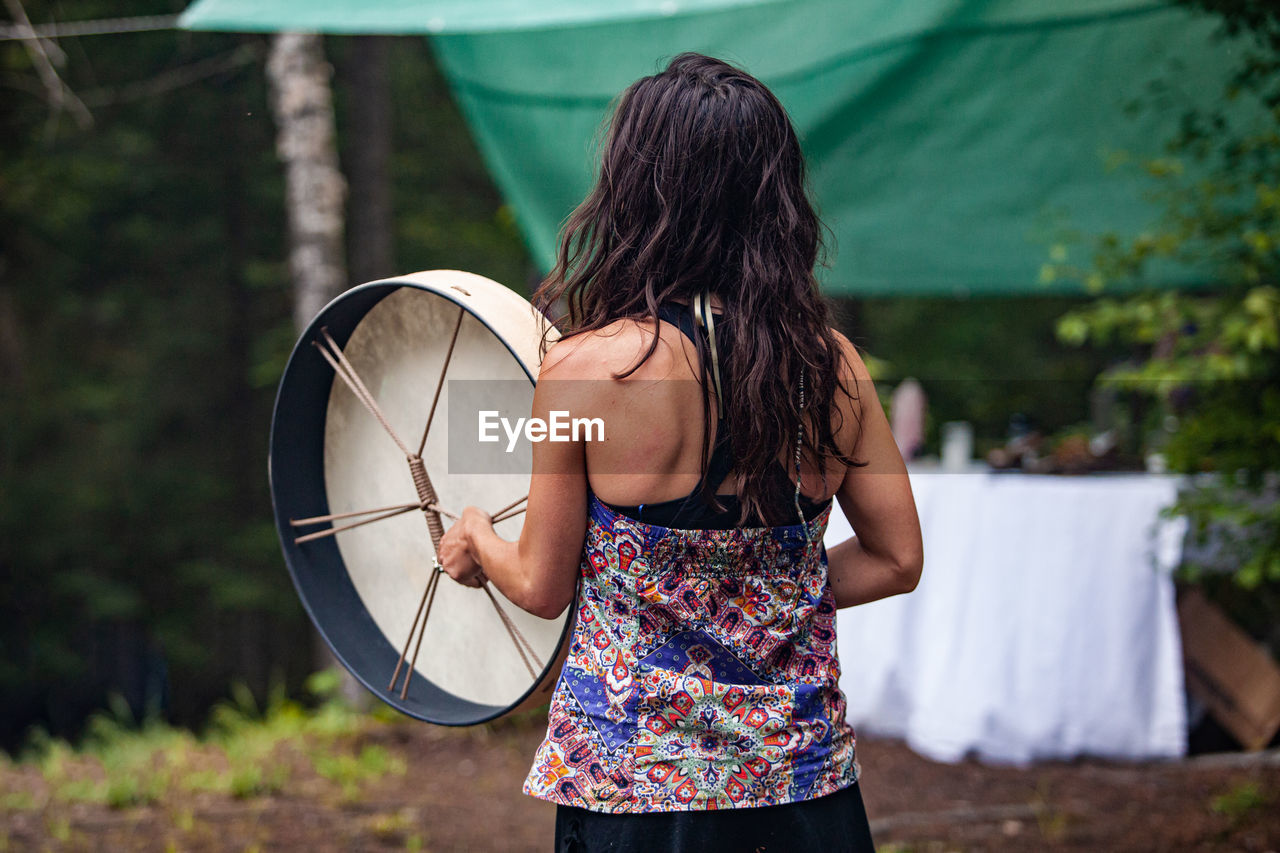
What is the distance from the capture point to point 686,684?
127 centimetres

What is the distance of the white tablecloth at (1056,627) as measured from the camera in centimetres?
395

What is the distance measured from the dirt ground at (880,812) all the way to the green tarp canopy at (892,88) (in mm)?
1694

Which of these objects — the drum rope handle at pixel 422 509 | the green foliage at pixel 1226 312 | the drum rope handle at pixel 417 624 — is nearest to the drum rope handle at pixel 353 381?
the drum rope handle at pixel 422 509

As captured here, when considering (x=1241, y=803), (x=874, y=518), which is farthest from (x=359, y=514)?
(x=1241, y=803)

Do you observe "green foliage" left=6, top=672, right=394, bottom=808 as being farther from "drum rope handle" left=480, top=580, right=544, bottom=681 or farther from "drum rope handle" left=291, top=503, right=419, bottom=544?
"drum rope handle" left=480, top=580, right=544, bottom=681

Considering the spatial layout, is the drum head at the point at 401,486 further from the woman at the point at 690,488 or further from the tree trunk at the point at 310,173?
the tree trunk at the point at 310,173

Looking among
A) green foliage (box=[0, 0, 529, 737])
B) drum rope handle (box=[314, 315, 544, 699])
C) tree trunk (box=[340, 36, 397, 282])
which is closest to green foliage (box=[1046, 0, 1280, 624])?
drum rope handle (box=[314, 315, 544, 699])

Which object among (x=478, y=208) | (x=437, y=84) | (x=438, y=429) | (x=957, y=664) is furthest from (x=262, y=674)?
(x=438, y=429)

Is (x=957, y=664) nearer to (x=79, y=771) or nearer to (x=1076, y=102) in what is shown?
(x=1076, y=102)

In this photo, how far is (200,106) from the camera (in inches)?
419

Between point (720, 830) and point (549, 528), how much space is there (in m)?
0.40

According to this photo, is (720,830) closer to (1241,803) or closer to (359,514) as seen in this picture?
(359,514)

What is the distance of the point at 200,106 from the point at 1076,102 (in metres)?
9.32

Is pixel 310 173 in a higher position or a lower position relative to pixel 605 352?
higher
